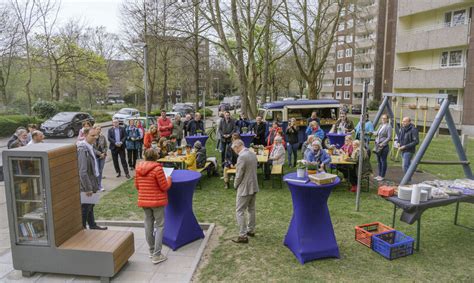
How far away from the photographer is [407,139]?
30.7ft

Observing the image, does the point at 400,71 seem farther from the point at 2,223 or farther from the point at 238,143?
the point at 2,223

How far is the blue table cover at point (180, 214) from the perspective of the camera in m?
5.64

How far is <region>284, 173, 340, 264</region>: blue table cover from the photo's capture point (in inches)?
205

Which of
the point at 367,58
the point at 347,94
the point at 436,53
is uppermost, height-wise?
the point at 367,58

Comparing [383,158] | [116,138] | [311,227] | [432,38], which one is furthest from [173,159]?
[432,38]

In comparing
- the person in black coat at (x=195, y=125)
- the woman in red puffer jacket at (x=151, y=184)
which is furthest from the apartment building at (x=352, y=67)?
the woman in red puffer jacket at (x=151, y=184)

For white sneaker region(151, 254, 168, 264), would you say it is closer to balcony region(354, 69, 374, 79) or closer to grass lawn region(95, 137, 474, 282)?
grass lawn region(95, 137, 474, 282)

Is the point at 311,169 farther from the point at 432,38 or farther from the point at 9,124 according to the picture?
the point at 432,38

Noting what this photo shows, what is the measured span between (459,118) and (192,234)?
23.2 meters

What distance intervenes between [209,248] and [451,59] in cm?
2511

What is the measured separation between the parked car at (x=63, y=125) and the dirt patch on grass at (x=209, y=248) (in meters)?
17.5

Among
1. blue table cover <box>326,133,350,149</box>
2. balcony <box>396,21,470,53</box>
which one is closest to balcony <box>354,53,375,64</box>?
balcony <box>396,21,470,53</box>

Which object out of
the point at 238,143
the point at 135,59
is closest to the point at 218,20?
the point at 238,143

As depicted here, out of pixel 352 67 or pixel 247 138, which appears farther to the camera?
pixel 352 67
